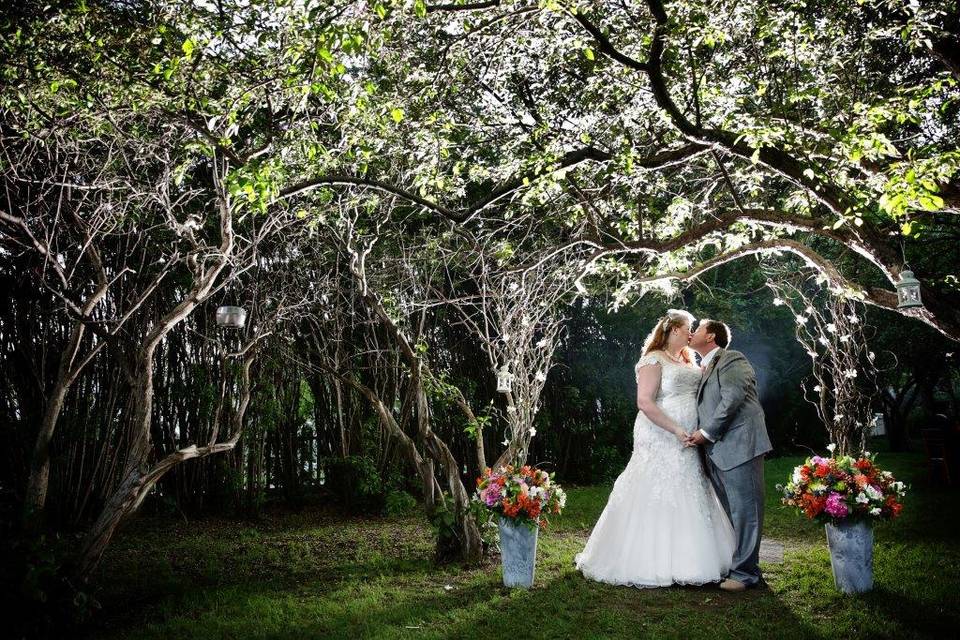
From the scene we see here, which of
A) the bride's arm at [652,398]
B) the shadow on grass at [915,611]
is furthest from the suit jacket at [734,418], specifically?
the shadow on grass at [915,611]

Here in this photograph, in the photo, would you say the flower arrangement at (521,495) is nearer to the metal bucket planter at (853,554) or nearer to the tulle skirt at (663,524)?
the tulle skirt at (663,524)

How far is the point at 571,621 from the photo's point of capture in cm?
378

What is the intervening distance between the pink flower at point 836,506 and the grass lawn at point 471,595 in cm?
47

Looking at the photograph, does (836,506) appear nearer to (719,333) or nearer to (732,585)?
(732,585)

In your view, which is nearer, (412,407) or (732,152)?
(732,152)

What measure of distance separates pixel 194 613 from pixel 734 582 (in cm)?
324

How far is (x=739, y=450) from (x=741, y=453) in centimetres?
2

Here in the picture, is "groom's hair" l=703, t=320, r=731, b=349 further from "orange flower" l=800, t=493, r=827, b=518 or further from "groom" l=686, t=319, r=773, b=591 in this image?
"orange flower" l=800, t=493, r=827, b=518

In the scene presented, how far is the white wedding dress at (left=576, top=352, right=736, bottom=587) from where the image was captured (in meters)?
→ 4.34

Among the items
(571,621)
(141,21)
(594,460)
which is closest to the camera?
(571,621)

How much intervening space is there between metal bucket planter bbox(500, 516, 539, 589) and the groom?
1.18 meters

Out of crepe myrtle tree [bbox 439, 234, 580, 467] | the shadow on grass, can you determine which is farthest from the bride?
crepe myrtle tree [bbox 439, 234, 580, 467]

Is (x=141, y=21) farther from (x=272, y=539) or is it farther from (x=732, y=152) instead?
(x=272, y=539)

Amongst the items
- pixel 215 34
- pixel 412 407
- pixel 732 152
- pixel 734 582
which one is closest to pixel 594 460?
pixel 412 407
